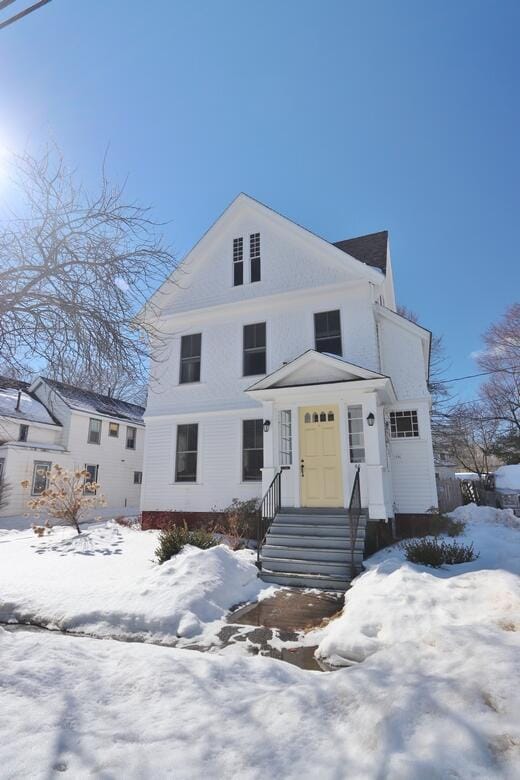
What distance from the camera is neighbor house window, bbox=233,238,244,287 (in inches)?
548

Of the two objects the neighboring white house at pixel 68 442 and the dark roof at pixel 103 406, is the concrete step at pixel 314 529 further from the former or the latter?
the dark roof at pixel 103 406

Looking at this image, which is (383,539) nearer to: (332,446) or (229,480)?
(332,446)

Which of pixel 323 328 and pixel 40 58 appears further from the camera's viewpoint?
pixel 323 328

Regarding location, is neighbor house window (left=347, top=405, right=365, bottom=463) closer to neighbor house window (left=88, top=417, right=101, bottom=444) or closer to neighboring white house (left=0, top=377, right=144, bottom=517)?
neighboring white house (left=0, top=377, right=144, bottom=517)

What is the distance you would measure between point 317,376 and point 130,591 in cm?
647

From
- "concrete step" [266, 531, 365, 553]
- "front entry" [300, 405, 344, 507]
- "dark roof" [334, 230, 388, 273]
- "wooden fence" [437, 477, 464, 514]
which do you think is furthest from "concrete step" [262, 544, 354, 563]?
"dark roof" [334, 230, 388, 273]

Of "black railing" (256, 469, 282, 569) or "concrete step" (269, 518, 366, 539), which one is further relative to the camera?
"black railing" (256, 469, 282, 569)

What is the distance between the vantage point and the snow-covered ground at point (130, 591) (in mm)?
5488

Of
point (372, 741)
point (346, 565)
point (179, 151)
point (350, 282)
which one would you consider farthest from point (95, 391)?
point (350, 282)

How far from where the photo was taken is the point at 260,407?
484 inches

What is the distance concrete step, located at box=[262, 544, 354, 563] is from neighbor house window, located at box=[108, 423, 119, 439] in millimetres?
18337

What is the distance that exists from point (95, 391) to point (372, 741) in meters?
6.36

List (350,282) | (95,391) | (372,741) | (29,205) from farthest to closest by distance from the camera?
1. (350,282)
2. (95,391)
3. (29,205)
4. (372,741)

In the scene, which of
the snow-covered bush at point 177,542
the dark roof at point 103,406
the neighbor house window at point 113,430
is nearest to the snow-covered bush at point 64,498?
the snow-covered bush at point 177,542
